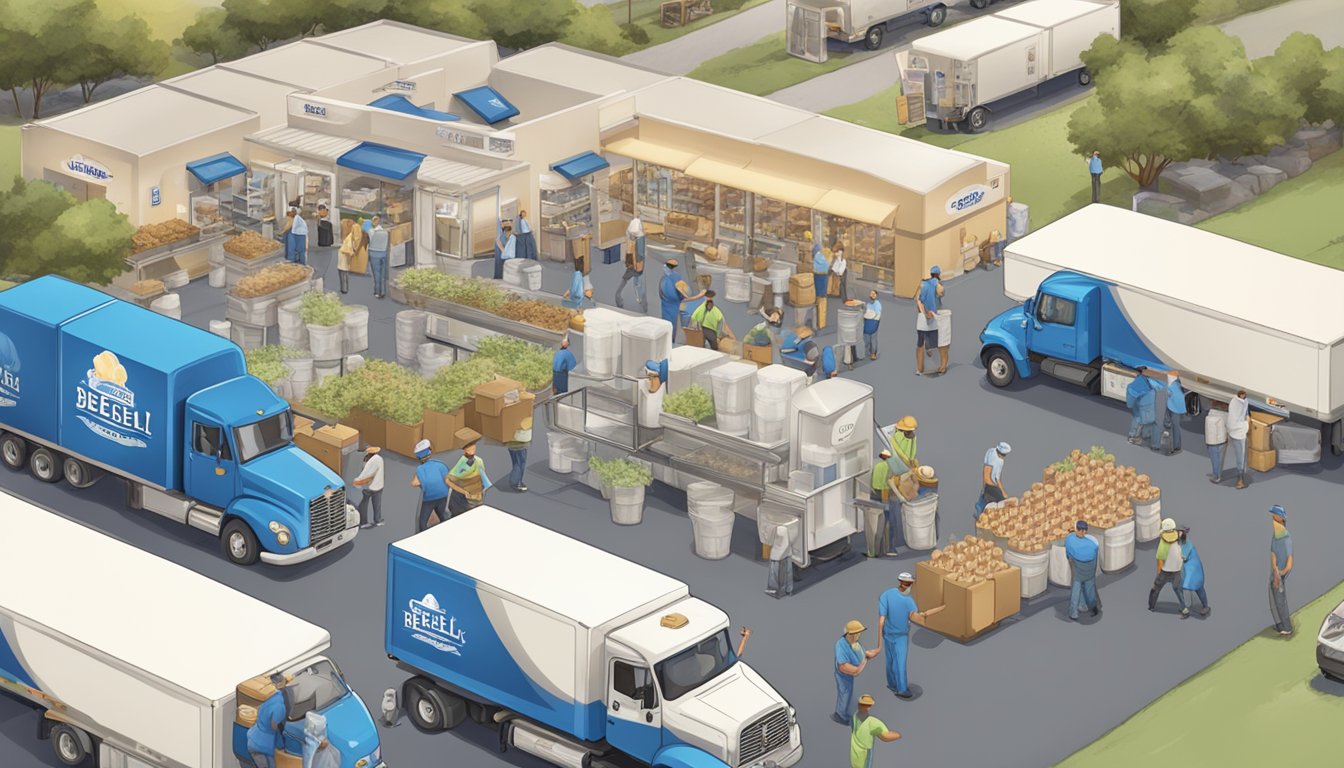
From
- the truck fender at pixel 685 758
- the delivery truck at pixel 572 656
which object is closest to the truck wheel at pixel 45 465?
the delivery truck at pixel 572 656

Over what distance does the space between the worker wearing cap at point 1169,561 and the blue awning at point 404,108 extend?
20396 mm

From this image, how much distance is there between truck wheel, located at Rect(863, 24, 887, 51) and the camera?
55.5 meters

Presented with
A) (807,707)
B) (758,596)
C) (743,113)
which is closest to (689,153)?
(743,113)

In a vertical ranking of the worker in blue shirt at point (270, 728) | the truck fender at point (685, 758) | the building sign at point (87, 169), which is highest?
the building sign at point (87, 169)

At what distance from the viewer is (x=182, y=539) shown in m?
32.7

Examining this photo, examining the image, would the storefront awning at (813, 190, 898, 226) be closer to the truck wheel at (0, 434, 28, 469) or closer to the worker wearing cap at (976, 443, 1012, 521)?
the worker wearing cap at (976, 443, 1012, 521)

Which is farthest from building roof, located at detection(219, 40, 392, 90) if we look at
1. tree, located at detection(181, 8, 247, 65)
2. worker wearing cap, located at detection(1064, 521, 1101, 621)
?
worker wearing cap, located at detection(1064, 521, 1101, 621)

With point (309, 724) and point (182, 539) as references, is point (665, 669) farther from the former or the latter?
point (182, 539)

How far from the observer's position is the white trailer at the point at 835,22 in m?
54.6

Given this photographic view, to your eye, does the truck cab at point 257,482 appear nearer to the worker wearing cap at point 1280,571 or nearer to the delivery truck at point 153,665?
the delivery truck at point 153,665

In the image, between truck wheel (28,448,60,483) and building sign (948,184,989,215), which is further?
building sign (948,184,989,215)

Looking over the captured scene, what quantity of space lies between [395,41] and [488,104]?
3505 millimetres

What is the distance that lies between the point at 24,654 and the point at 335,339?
40.7 feet

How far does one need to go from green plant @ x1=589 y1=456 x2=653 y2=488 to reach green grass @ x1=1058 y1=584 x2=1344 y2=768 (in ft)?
27.6
